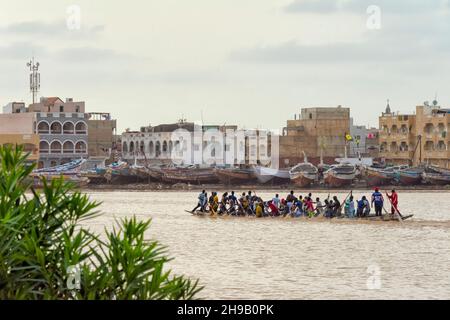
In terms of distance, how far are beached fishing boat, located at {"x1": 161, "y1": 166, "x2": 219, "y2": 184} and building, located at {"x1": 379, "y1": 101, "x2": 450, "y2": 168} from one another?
2243 centimetres

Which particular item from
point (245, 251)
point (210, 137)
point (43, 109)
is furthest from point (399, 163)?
point (245, 251)

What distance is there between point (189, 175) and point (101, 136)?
18.1m

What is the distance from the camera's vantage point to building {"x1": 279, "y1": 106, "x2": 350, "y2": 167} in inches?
5571

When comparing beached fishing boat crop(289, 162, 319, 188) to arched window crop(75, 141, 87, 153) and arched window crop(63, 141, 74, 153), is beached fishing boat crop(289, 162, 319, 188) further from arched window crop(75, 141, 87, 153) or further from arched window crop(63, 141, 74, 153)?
arched window crop(63, 141, 74, 153)

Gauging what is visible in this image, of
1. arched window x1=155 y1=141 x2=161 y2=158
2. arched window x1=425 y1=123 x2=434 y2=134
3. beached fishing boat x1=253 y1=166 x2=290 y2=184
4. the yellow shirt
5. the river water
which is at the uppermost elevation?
arched window x1=425 y1=123 x2=434 y2=134

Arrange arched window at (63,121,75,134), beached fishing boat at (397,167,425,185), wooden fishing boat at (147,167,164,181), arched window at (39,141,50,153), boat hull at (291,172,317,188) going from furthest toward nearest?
1. wooden fishing boat at (147,167,164,181)
2. arched window at (63,121,75,134)
3. arched window at (39,141,50,153)
4. boat hull at (291,172,317,188)
5. beached fishing boat at (397,167,425,185)

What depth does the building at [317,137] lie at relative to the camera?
142 metres

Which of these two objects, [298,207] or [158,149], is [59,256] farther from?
[158,149]

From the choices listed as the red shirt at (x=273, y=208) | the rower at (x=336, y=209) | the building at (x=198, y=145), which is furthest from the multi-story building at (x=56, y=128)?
the rower at (x=336, y=209)

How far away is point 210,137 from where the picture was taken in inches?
5640

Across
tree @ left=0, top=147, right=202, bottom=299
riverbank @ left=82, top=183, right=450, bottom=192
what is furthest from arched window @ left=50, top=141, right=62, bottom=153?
tree @ left=0, top=147, right=202, bottom=299
